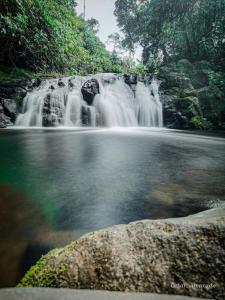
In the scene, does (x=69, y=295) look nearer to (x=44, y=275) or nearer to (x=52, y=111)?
(x=44, y=275)

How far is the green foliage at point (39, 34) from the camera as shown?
Answer: 1042 cm

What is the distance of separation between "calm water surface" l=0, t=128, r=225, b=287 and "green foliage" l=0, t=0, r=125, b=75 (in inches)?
336

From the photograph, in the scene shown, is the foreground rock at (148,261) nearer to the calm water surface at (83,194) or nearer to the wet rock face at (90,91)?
the calm water surface at (83,194)

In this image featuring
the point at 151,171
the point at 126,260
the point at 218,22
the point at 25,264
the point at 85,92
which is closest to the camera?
the point at 126,260

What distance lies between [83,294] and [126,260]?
0.25m

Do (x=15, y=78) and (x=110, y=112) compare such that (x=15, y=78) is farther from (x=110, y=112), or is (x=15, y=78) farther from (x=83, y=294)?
(x=83, y=294)

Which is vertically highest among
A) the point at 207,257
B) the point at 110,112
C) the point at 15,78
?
the point at 15,78

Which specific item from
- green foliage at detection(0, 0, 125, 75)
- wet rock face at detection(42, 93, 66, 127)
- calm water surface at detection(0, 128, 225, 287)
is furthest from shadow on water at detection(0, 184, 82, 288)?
wet rock face at detection(42, 93, 66, 127)

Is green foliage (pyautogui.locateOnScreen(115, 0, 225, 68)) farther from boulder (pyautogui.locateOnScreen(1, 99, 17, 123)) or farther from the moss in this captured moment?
the moss

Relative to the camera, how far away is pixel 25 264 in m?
1.68

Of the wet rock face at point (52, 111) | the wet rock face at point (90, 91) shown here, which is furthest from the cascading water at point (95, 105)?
the wet rock face at point (90, 91)

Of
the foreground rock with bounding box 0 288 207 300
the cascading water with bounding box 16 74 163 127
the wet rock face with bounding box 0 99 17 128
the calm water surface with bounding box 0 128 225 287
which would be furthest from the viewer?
the cascading water with bounding box 16 74 163 127

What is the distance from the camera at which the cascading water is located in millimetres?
13094

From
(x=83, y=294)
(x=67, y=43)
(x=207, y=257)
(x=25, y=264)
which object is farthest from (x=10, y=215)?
(x=67, y=43)
